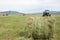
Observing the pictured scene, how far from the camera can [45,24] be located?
16.3 m

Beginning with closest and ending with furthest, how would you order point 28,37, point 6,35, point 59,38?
point 28,37
point 59,38
point 6,35

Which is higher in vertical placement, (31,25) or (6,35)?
(31,25)

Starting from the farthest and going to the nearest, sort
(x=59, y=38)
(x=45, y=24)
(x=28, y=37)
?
(x=59, y=38) < (x=28, y=37) < (x=45, y=24)

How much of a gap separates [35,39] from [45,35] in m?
0.86

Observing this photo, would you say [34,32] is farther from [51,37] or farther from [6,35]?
[6,35]

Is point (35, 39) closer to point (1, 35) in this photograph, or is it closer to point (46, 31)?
point (46, 31)

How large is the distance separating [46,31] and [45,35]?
0.31m

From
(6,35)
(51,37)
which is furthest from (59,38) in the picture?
(6,35)

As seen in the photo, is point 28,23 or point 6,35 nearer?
point 28,23

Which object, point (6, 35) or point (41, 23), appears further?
point (6, 35)

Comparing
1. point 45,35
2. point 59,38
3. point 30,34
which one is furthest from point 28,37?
point 59,38

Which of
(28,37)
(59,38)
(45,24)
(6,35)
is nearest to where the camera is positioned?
(45,24)

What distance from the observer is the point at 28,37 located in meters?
17.4

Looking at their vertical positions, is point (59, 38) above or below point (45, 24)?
below
